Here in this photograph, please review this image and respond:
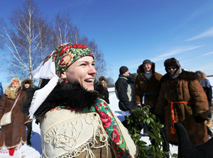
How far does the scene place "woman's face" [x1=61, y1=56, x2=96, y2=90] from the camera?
3.37 ft

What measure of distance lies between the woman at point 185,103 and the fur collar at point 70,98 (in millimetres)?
1979

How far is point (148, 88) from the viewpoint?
3.07 m

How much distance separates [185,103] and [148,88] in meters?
0.89

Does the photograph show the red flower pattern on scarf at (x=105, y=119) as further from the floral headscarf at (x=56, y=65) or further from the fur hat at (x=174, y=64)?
the fur hat at (x=174, y=64)

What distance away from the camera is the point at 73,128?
0.88m

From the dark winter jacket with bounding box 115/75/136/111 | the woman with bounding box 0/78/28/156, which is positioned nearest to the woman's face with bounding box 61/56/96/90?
the dark winter jacket with bounding box 115/75/136/111

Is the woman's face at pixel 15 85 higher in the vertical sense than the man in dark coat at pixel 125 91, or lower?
higher

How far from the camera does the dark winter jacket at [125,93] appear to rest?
336 centimetres

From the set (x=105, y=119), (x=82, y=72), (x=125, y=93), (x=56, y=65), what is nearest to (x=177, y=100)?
(x=125, y=93)

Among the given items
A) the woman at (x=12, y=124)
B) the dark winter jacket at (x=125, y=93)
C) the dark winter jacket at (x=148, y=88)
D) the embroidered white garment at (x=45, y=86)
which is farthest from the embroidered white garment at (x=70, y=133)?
the woman at (x=12, y=124)

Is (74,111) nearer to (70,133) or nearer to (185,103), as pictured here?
(70,133)

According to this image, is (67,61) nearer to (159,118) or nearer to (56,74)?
(56,74)

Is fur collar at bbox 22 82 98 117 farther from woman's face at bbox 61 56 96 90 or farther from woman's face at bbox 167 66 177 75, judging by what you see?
woman's face at bbox 167 66 177 75

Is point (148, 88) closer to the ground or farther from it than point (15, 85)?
closer to the ground
